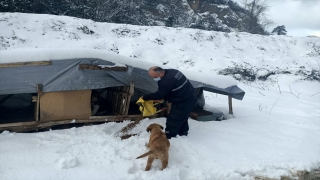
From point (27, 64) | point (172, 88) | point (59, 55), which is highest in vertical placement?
point (59, 55)

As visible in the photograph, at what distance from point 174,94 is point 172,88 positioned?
125 millimetres

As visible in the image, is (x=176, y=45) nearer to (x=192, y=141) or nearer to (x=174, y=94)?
(x=174, y=94)

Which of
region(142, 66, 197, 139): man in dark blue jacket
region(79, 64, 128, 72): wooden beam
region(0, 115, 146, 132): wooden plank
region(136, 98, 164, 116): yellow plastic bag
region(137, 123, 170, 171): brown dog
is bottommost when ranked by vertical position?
region(0, 115, 146, 132): wooden plank

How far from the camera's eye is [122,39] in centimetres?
1437

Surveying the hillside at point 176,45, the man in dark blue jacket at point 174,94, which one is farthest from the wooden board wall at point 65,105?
the hillside at point 176,45

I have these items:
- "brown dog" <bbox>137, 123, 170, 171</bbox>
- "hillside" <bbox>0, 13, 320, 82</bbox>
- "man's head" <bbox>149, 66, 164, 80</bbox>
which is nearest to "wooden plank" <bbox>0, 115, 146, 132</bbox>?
"man's head" <bbox>149, 66, 164, 80</bbox>

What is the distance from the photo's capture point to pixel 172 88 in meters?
4.58

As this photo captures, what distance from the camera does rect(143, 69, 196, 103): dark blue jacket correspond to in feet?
14.9

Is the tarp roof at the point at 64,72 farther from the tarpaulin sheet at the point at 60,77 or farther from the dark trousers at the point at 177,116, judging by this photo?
the dark trousers at the point at 177,116

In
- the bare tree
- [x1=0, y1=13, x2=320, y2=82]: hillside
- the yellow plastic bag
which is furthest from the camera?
the bare tree

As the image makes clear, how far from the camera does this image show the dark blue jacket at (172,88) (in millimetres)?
4543

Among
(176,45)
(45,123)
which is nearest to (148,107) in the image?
(45,123)

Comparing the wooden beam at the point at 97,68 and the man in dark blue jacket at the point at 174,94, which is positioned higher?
the wooden beam at the point at 97,68

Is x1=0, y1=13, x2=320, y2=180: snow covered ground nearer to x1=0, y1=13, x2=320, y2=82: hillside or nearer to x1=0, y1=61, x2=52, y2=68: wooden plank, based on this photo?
x1=0, y1=13, x2=320, y2=82: hillside
